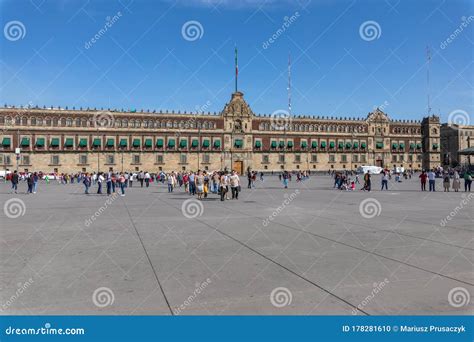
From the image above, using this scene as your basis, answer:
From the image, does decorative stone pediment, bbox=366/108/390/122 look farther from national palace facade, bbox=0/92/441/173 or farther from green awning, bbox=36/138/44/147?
green awning, bbox=36/138/44/147

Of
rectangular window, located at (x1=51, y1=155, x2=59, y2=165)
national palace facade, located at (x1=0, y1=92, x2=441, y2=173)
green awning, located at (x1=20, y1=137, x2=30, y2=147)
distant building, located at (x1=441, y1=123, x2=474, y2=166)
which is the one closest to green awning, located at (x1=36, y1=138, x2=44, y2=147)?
national palace facade, located at (x1=0, y1=92, x2=441, y2=173)

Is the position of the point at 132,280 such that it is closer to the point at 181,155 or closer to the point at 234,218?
the point at 234,218

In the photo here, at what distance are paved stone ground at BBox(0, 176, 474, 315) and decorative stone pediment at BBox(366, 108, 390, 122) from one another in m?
79.4

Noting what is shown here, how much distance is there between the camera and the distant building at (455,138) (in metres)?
105

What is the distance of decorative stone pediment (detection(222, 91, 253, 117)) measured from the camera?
76438 mm

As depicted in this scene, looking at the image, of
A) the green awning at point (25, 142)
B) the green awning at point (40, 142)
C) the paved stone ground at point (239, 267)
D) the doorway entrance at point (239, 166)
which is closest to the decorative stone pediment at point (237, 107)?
the doorway entrance at point (239, 166)

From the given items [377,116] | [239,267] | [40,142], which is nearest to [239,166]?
[377,116]

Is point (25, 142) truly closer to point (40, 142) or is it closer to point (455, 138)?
point (40, 142)

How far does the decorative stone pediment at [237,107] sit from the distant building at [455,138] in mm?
55548

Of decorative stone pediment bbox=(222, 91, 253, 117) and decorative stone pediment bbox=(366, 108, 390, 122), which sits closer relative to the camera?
decorative stone pediment bbox=(222, 91, 253, 117)

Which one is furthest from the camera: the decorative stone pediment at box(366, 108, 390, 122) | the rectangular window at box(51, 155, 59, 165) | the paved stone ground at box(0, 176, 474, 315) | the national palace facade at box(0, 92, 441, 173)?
the decorative stone pediment at box(366, 108, 390, 122)

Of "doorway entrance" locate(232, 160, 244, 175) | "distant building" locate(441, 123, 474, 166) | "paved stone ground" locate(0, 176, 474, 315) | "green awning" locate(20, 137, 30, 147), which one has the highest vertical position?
"distant building" locate(441, 123, 474, 166)

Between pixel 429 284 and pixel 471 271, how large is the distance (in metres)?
1.03

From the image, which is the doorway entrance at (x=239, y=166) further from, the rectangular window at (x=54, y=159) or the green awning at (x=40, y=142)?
the green awning at (x=40, y=142)
